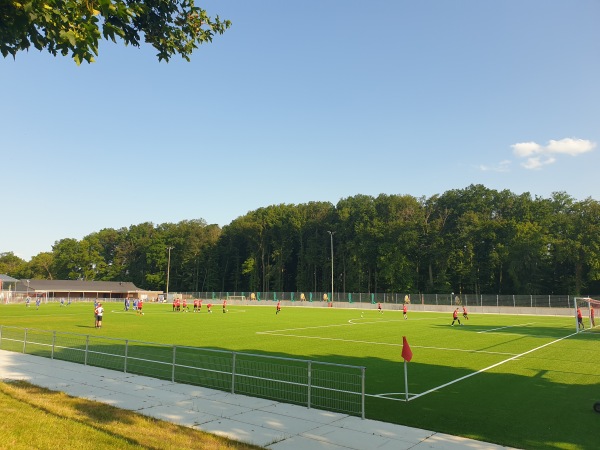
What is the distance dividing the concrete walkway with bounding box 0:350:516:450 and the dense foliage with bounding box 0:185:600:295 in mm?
71297

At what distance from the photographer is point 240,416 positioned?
9031 millimetres

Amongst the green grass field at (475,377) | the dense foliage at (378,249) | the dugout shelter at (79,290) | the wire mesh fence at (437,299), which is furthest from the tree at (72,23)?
the dugout shelter at (79,290)

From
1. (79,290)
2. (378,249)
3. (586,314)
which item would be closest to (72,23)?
(586,314)

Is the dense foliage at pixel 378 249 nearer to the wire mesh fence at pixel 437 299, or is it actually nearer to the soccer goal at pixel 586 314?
the wire mesh fence at pixel 437 299

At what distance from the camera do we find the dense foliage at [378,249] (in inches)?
2859

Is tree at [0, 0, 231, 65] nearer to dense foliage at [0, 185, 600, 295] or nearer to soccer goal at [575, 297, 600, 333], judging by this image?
soccer goal at [575, 297, 600, 333]

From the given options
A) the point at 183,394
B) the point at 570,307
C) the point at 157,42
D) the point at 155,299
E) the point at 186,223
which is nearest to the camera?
the point at 157,42

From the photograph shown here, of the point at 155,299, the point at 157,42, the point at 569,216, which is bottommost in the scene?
the point at 155,299

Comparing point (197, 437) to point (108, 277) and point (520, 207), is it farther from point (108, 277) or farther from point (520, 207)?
point (108, 277)

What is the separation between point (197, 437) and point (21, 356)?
1182cm

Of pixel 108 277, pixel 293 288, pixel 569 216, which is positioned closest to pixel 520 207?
pixel 569 216

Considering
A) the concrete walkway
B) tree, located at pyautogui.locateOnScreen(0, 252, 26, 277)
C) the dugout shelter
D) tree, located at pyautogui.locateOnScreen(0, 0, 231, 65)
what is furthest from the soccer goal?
tree, located at pyautogui.locateOnScreen(0, 252, 26, 277)

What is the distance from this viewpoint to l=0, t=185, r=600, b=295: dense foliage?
72.6 metres

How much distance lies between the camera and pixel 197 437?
7504 mm
